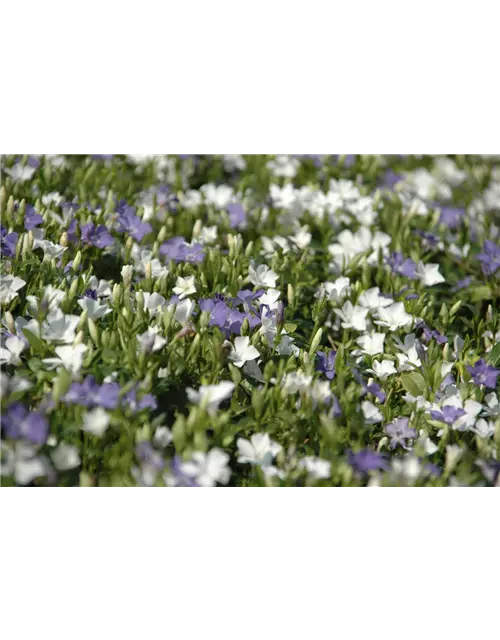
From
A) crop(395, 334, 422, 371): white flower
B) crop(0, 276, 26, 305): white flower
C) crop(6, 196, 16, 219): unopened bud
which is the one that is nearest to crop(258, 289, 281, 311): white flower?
crop(395, 334, 422, 371): white flower

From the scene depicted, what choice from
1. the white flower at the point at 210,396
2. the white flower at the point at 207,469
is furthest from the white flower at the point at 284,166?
the white flower at the point at 207,469

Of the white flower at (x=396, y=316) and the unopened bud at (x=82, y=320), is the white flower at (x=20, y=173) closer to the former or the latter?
the unopened bud at (x=82, y=320)

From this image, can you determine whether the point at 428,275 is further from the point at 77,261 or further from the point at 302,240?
the point at 77,261

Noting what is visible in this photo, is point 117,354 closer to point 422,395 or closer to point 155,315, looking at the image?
point 155,315

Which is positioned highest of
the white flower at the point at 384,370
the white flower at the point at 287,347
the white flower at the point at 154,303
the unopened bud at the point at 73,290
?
the unopened bud at the point at 73,290

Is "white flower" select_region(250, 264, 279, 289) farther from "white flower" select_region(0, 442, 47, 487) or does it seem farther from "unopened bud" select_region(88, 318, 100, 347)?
"white flower" select_region(0, 442, 47, 487)

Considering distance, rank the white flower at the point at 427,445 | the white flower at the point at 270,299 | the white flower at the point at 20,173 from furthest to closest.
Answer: the white flower at the point at 20,173 → the white flower at the point at 270,299 → the white flower at the point at 427,445
